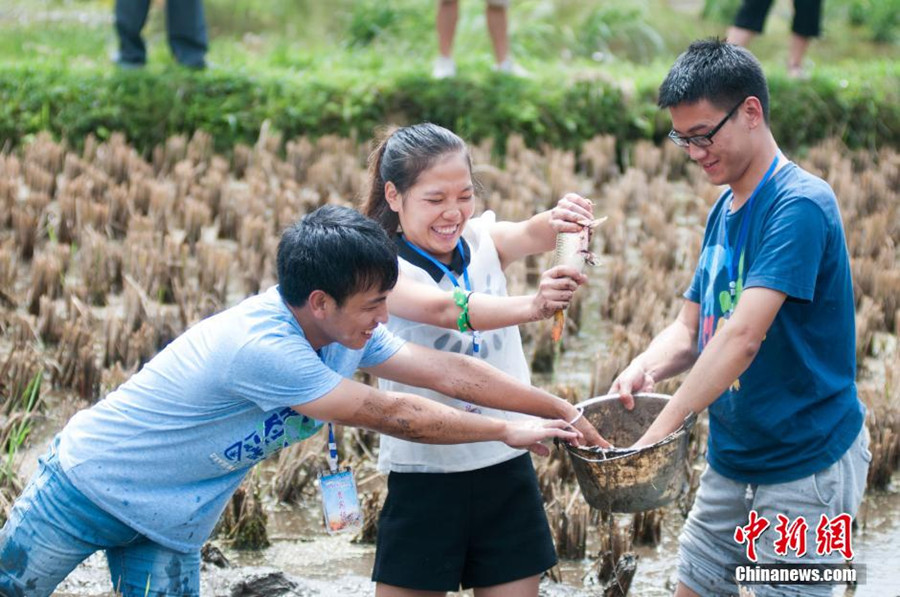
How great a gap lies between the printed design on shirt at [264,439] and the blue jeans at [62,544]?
278mm

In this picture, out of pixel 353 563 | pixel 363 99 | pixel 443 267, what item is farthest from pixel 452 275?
pixel 363 99

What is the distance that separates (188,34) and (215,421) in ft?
21.9

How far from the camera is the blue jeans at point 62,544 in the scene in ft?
Result: 9.78

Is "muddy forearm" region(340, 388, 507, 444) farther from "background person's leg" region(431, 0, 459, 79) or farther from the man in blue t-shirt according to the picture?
"background person's leg" region(431, 0, 459, 79)

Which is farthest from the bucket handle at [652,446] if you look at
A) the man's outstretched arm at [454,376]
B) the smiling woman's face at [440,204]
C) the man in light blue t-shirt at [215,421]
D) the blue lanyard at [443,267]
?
the smiling woman's face at [440,204]

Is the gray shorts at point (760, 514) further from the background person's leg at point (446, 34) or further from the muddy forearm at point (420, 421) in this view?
the background person's leg at point (446, 34)

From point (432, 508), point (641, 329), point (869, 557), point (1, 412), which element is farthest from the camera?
point (641, 329)

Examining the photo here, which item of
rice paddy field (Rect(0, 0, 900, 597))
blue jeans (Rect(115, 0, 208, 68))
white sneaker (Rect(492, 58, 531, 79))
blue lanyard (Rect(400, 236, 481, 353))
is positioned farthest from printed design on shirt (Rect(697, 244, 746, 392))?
blue jeans (Rect(115, 0, 208, 68))

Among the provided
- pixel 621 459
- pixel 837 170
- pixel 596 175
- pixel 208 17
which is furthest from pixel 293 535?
pixel 208 17

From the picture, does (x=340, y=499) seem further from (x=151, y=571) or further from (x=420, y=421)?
(x=151, y=571)

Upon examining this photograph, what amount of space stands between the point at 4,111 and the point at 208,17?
4.84 meters

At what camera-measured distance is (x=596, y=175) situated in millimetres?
8375

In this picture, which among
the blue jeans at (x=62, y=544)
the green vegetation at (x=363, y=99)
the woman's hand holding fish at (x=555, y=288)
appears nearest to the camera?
the blue jeans at (x=62, y=544)

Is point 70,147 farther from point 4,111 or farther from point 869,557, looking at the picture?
point 869,557
